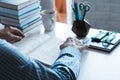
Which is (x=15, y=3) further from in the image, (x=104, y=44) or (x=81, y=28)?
(x=104, y=44)

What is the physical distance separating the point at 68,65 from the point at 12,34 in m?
0.43

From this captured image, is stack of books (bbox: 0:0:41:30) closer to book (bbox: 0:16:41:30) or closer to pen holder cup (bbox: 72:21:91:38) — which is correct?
book (bbox: 0:16:41:30)

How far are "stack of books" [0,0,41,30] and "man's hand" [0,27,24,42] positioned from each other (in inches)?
2.6

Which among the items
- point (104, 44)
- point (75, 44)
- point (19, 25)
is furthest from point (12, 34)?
point (104, 44)

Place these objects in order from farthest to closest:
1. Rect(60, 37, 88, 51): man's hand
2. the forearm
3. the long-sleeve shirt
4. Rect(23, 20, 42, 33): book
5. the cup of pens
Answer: Rect(23, 20, 42, 33): book → the cup of pens → Rect(60, 37, 88, 51): man's hand → the forearm → the long-sleeve shirt

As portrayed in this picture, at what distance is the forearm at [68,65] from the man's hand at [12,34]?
0.30 metres

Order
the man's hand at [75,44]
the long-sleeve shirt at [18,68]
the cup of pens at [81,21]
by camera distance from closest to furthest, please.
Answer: the long-sleeve shirt at [18,68] → the man's hand at [75,44] → the cup of pens at [81,21]

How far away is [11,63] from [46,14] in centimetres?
60

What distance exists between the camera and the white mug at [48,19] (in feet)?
4.16

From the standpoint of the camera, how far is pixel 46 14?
127cm

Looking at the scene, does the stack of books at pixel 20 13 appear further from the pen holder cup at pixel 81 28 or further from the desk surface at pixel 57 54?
the pen holder cup at pixel 81 28

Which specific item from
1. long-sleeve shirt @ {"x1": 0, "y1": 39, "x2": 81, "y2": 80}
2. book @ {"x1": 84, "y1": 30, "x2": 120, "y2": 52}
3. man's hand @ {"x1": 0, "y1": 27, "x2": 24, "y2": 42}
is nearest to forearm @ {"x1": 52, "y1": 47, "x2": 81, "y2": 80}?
long-sleeve shirt @ {"x1": 0, "y1": 39, "x2": 81, "y2": 80}

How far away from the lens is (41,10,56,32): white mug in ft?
4.16

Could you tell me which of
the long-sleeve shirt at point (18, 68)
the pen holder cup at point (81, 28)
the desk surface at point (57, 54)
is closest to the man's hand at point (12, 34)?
the desk surface at point (57, 54)
